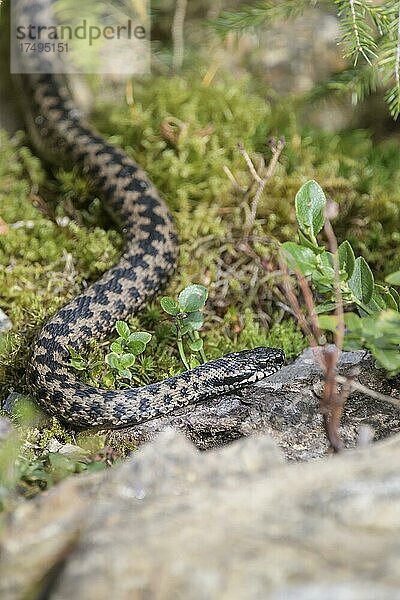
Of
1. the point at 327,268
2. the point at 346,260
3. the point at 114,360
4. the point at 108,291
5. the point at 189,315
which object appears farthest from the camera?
the point at 108,291

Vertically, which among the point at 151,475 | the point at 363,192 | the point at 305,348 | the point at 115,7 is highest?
Answer: the point at 115,7

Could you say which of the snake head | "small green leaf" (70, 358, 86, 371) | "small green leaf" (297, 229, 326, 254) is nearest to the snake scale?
the snake head

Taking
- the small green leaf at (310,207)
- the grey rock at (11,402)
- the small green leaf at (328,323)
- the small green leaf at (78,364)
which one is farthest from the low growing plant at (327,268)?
the grey rock at (11,402)

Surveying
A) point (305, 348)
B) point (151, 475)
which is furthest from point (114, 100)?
point (151, 475)

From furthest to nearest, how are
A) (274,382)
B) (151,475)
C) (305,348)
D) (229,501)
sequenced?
1. (305,348)
2. (274,382)
3. (151,475)
4. (229,501)

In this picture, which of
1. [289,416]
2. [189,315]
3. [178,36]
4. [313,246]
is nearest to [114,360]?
[189,315]

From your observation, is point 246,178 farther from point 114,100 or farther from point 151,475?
point 151,475

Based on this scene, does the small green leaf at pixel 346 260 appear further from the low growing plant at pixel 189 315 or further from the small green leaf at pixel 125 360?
the small green leaf at pixel 125 360

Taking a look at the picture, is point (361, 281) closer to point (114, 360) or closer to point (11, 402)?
point (114, 360)
